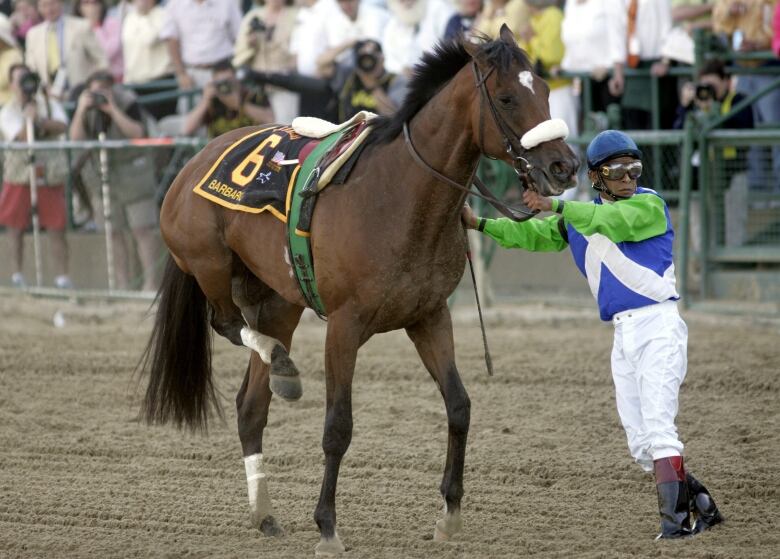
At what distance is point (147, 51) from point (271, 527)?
8.72 metres

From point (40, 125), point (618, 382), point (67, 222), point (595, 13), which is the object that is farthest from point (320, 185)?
point (40, 125)

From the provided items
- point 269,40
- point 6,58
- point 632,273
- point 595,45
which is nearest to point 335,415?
point 632,273

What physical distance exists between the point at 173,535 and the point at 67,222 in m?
6.82

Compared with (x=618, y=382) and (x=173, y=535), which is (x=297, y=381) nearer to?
(x=173, y=535)

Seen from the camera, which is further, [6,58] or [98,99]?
[6,58]

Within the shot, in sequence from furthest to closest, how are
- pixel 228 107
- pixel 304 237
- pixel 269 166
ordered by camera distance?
pixel 228 107
pixel 269 166
pixel 304 237

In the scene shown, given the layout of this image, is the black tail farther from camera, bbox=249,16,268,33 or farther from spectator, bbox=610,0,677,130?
camera, bbox=249,16,268,33

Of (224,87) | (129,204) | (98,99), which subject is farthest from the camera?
(98,99)

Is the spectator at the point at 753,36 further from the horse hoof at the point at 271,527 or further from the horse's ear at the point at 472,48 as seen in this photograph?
the horse hoof at the point at 271,527

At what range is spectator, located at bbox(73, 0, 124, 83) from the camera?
13203mm

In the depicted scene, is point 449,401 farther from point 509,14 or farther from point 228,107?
point 228,107

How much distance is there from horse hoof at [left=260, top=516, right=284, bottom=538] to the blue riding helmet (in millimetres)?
1913

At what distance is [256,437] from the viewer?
17.8 ft

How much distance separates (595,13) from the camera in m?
10.5
